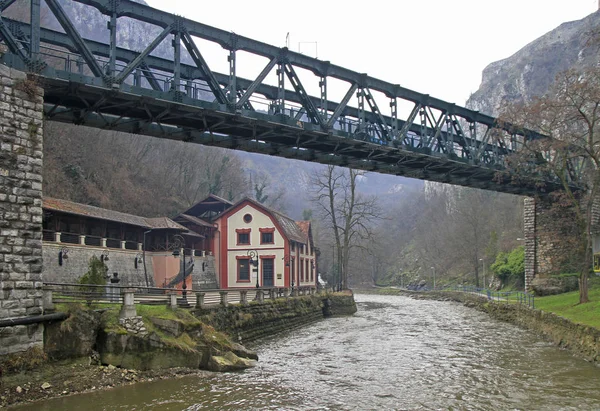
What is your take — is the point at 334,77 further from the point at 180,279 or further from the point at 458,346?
the point at 180,279

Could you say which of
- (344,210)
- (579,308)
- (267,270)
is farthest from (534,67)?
(579,308)

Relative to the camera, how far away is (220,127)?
22.4 m

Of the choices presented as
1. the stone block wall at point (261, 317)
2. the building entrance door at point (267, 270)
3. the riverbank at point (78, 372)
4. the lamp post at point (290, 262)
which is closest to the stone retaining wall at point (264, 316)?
the stone block wall at point (261, 317)

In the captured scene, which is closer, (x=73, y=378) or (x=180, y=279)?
(x=73, y=378)

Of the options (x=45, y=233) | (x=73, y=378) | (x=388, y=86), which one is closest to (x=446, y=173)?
(x=388, y=86)

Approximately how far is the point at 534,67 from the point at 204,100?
11218 centimetres

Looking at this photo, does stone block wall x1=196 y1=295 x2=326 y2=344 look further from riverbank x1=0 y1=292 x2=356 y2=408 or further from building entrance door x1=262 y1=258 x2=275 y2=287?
building entrance door x1=262 y1=258 x2=275 y2=287

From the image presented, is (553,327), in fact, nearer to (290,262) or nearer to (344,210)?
(290,262)

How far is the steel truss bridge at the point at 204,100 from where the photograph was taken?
1781 centimetres

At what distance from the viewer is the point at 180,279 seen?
131 feet

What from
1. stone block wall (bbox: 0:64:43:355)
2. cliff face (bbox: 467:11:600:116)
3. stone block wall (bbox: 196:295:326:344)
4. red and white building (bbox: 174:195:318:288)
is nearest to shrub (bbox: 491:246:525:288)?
red and white building (bbox: 174:195:318:288)

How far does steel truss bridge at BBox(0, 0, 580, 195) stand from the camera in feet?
58.4

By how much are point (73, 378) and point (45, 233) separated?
53.5 ft

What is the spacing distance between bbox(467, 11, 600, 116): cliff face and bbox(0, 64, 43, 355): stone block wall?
323ft
